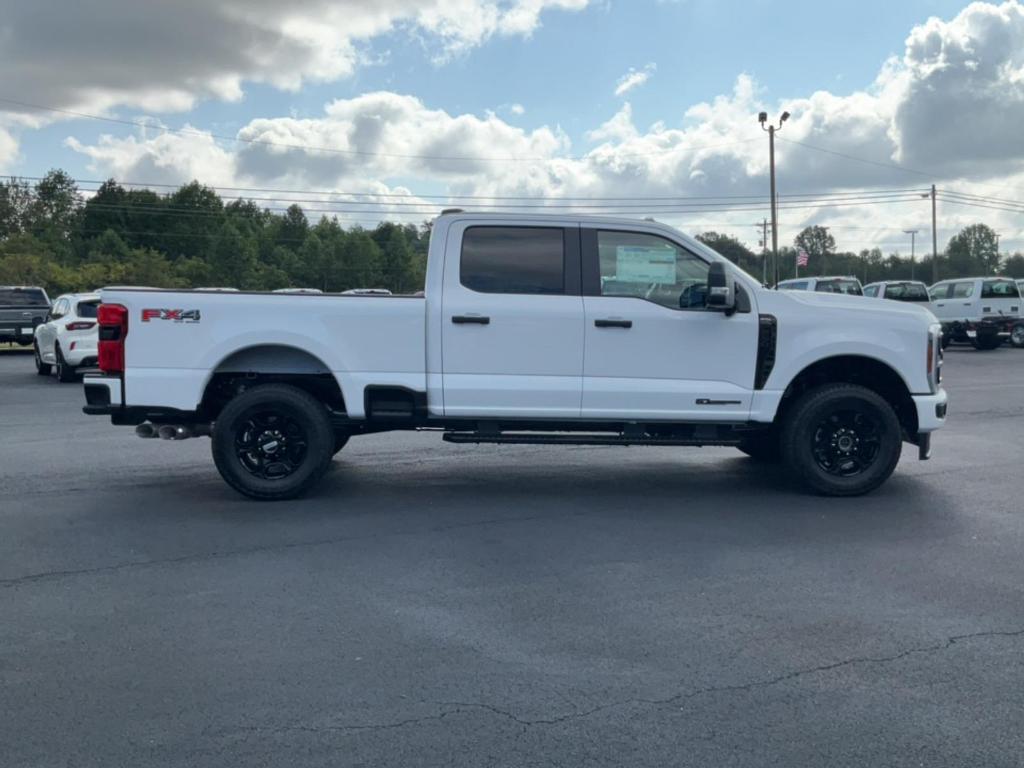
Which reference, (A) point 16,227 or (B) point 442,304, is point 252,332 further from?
(A) point 16,227

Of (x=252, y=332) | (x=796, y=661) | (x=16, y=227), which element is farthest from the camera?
(x=16, y=227)

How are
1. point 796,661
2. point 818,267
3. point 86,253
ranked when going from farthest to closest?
1. point 818,267
2. point 86,253
3. point 796,661

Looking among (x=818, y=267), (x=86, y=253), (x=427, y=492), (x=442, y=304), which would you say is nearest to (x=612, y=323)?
(x=442, y=304)

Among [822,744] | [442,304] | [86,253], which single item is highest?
[86,253]

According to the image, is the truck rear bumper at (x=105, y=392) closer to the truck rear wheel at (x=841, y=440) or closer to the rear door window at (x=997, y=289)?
the truck rear wheel at (x=841, y=440)

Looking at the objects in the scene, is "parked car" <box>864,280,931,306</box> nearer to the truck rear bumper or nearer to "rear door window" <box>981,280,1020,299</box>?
"rear door window" <box>981,280,1020,299</box>

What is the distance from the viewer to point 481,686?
4.24 m

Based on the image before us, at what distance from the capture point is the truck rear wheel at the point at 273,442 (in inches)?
305

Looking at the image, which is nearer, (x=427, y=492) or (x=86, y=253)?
(x=427, y=492)

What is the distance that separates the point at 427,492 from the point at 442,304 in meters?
1.59

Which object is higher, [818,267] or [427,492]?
[818,267]

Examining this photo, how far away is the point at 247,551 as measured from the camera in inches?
254

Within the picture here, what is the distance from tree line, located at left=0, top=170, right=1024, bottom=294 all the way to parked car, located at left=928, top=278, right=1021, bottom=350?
37172 millimetres

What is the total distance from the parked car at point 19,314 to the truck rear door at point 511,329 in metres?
24.5
